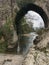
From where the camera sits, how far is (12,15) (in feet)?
80.6

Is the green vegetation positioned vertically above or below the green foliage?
above

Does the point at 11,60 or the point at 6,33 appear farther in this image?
the point at 6,33

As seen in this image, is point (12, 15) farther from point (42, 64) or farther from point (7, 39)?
point (42, 64)

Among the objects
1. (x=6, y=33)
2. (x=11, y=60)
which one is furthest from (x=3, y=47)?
(x=11, y=60)

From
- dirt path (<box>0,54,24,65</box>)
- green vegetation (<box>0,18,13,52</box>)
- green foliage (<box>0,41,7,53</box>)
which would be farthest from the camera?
green vegetation (<box>0,18,13,52</box>)

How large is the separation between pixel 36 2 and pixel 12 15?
2.96m

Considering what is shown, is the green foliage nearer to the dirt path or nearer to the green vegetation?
the green vegetation

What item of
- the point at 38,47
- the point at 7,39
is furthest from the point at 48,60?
the point at 7,39

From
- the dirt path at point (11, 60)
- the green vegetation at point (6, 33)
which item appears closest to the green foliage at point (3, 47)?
the green vegetation at point (6, 33)

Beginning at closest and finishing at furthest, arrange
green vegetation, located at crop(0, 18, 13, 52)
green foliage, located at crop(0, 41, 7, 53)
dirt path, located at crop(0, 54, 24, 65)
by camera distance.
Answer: dirt path, located at crop(0, 54, 24, 65), green foliage, located at crop(0, 41, 7, 53), green vegetation, located at crop(0, 18, 13, 52)

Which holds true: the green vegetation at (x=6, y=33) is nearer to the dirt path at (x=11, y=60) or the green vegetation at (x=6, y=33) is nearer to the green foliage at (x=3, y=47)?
the green foliage at (x=3, y=47)

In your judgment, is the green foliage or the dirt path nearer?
the dirt path

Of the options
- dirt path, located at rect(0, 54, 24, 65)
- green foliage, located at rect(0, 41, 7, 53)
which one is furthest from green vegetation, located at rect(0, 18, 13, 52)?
dirt path, located at rect(0, 54, 24, 65)

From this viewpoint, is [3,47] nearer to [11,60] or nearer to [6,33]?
[6,33]
